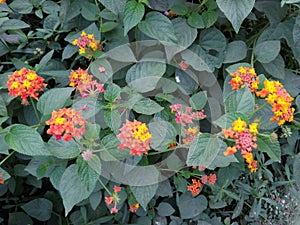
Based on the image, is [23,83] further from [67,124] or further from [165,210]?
[165,210]

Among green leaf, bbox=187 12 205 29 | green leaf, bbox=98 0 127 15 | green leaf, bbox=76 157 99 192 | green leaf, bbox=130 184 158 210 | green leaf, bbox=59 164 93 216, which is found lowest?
green leaf, bbox=130 184 158 210

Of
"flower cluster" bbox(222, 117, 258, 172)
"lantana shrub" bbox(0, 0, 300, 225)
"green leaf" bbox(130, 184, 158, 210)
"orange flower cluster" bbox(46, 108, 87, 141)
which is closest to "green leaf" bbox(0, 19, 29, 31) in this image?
"lantana shrub" bbox(0, 0, 300, 225)

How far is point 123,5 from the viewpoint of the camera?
97 centimetres

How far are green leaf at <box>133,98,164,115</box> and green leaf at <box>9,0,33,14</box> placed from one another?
0.49 m

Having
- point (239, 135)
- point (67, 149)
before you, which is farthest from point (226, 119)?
point (67, 149)

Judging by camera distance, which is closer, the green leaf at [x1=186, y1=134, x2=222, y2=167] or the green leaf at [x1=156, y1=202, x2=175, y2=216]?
the green leaf at [x1=186, y1=134, x2=222, y2=167]

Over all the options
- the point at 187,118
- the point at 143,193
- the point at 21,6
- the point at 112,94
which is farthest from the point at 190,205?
the point at 21,6

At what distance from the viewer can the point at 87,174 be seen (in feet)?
2.58

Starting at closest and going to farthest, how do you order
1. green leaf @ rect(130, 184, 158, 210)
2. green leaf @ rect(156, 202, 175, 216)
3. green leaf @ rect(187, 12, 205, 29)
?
1. green leaf @ rect(130, 184, 158, 210)
2. green leaf @ rect(187, 12, 205, 29)
3. green leaf @ rect(156, 202, 175, 216)

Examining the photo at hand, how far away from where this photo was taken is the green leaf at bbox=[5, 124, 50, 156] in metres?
0.79

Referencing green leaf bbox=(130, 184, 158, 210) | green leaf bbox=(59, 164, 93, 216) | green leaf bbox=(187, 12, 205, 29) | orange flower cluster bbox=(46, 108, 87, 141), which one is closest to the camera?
orange flower cluster bbox=(46, 108, 87, 141)

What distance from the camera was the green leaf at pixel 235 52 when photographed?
1.10 m

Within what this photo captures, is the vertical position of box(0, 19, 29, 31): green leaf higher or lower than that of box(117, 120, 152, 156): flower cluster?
higher

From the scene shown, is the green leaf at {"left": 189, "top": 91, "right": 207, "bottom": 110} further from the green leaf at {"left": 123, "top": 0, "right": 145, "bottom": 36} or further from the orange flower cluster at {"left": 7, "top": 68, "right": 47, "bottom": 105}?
the orange flower cluster at {"left": 7, "top": 68, "right": 47, "bottom": 105}
